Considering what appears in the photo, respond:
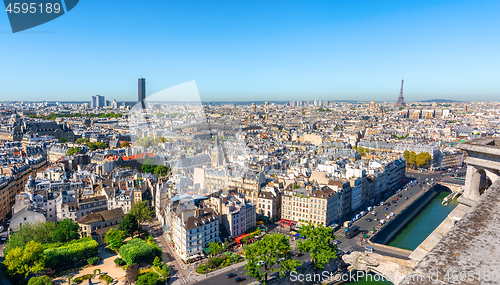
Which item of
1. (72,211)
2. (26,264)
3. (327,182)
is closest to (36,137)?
(72,211)

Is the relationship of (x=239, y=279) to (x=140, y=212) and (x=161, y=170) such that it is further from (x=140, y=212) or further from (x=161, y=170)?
(x=161, y=170)

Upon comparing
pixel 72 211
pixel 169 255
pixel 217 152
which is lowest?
pixel 169 255

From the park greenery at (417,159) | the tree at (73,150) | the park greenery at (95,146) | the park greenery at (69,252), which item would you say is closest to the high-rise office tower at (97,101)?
the park greenery at (95,146)

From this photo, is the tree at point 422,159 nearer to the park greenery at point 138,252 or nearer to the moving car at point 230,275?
the moving car at point 230,275

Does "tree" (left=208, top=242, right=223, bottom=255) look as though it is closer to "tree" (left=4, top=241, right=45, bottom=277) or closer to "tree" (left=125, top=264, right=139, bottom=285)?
"tree" (left=125, top=264, right=139, bottom=285)

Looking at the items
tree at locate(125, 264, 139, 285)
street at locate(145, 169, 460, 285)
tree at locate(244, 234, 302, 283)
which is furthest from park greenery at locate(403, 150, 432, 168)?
tree at locate(125, 264, 139, 285)

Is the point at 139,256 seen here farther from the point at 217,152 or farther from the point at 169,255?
the point at 217,152
